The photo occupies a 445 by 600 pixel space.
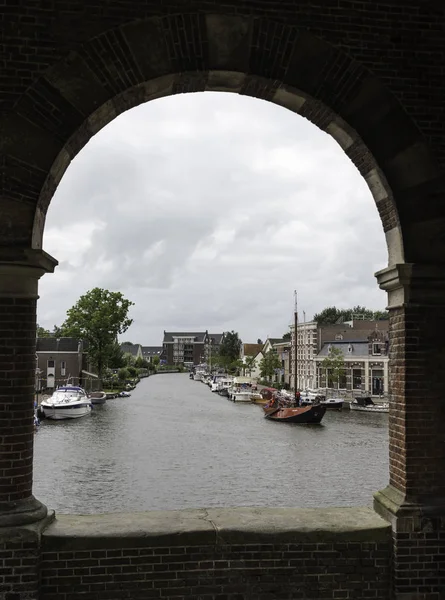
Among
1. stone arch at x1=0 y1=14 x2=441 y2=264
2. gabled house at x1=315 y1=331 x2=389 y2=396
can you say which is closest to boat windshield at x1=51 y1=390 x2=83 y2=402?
gabled house at x1=315 y1=331 x2=389 y2=396

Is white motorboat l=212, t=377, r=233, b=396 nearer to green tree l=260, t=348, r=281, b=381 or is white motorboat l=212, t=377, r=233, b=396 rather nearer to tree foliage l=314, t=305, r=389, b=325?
green tree l=260, t=348, r=281, b=381

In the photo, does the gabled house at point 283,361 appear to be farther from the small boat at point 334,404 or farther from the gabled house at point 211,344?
the gabled house at point 211,344

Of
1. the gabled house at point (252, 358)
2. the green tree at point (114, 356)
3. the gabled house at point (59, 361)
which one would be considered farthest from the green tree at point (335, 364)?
the gabled house at point (252, 358)

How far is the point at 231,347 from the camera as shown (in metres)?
143

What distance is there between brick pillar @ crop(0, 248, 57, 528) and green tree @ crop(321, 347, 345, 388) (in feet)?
199

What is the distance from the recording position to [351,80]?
5105 millimetres

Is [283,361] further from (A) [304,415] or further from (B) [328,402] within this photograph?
(A) [304,415]

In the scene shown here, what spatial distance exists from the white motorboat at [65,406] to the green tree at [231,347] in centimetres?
9191

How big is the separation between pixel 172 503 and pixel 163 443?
13.1m

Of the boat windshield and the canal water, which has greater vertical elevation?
the boat windshield

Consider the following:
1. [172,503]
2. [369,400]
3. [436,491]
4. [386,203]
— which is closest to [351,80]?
[386,203]

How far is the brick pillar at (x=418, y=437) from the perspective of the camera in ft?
15.9

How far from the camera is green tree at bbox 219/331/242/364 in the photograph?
463 feet

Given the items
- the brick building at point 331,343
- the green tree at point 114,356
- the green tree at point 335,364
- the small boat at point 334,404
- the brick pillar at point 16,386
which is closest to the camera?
the brick pillar at point 16,386
